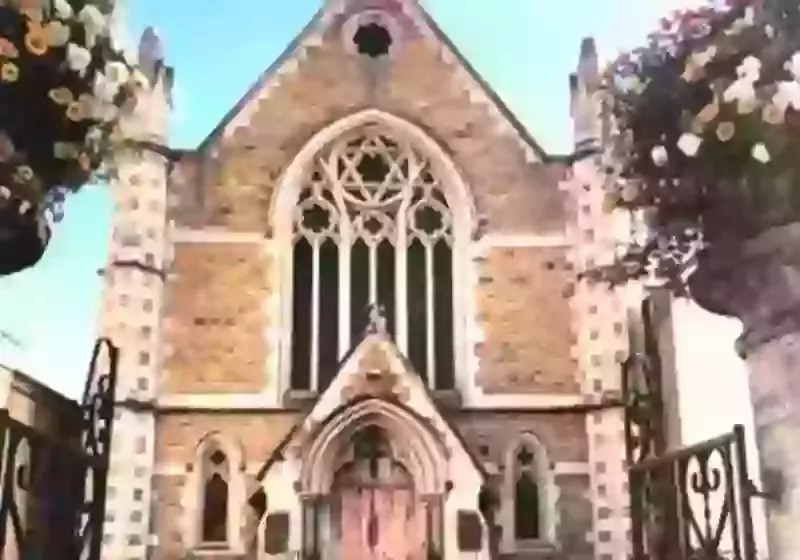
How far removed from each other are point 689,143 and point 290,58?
5323 mm

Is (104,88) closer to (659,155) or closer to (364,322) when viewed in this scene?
(659,155)

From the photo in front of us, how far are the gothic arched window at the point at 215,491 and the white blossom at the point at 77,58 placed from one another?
4.55 meters

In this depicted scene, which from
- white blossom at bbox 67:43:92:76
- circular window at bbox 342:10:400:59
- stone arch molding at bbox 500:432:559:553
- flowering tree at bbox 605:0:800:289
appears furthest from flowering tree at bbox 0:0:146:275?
circular window at bbox 342:10:400:59

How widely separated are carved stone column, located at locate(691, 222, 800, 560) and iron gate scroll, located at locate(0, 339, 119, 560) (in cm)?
128

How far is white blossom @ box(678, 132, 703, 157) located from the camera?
193 cm

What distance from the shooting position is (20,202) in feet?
5.65

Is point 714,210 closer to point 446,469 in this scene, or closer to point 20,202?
point 20,202

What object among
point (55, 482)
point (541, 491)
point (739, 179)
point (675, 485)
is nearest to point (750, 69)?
→ point (739, 179)

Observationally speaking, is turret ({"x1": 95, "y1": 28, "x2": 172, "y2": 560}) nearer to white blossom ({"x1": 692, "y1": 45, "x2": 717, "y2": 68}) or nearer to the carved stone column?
white blossom ({"x1": 692, "y1": 45, "x2": 717, "y2": 68})

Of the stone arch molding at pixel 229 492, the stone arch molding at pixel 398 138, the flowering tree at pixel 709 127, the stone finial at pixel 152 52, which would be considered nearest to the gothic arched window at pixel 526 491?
the stone arch molding at pixel 398 138

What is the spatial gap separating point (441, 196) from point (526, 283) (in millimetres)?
775

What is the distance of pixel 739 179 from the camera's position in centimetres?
187

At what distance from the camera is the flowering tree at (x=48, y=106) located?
1.76 metres

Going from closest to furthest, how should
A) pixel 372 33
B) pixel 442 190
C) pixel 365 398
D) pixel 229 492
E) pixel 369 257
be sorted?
1. pixel 365 398
2. pixel 229 492
3. pixel 369 257
4. pixel 442 190
5. pixel 372 33
